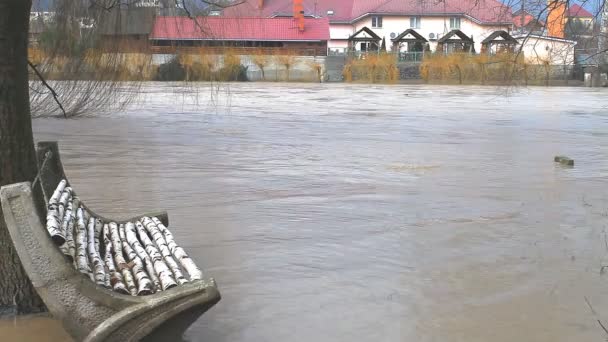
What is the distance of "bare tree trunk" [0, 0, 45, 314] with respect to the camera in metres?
4.95

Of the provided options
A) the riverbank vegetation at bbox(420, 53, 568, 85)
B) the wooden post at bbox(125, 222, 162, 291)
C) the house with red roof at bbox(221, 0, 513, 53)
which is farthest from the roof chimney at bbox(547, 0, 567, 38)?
the house with red roof at bbox(221, 0, 513, 53)

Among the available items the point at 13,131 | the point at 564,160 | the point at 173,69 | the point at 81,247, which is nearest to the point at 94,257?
the point at 81,247

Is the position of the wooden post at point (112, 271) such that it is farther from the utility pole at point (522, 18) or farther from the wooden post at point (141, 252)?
the utility pole at point (522, 18)

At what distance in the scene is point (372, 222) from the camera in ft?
29.3

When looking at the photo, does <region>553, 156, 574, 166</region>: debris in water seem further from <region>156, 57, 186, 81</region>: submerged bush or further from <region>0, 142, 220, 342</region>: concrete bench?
<region>0, 142, 220, 342</region>: concrete bench

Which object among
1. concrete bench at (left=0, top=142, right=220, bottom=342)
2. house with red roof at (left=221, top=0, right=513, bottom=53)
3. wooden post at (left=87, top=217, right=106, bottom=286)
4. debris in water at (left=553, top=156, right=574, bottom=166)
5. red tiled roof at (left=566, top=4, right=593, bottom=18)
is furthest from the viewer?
house with red roof at (left=221, top=0, right=513, bottom=53)

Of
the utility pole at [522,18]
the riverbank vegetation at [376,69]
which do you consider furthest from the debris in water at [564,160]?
the riverbank vegetation at [376,69]

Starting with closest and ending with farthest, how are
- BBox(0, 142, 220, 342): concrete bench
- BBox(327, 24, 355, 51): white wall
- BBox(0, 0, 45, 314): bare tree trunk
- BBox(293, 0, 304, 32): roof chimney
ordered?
BBox(0, 142, 220, 342): concrete bench, BBox(0, 0, 45, 314): bare tree trunk, BBox(293, 0, 304, 32): roof chimney, BBox(327, 24, 355, 51): white wall

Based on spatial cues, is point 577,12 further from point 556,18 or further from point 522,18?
point 522,18

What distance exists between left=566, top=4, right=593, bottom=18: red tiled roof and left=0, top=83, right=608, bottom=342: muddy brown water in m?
2.43

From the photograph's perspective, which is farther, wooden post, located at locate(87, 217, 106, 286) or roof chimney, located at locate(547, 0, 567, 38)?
roof chimney, located at locate(547, 0, 567, 38)

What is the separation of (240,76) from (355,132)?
42.3 meters

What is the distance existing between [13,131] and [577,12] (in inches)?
252

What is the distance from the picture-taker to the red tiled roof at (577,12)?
8.51m
